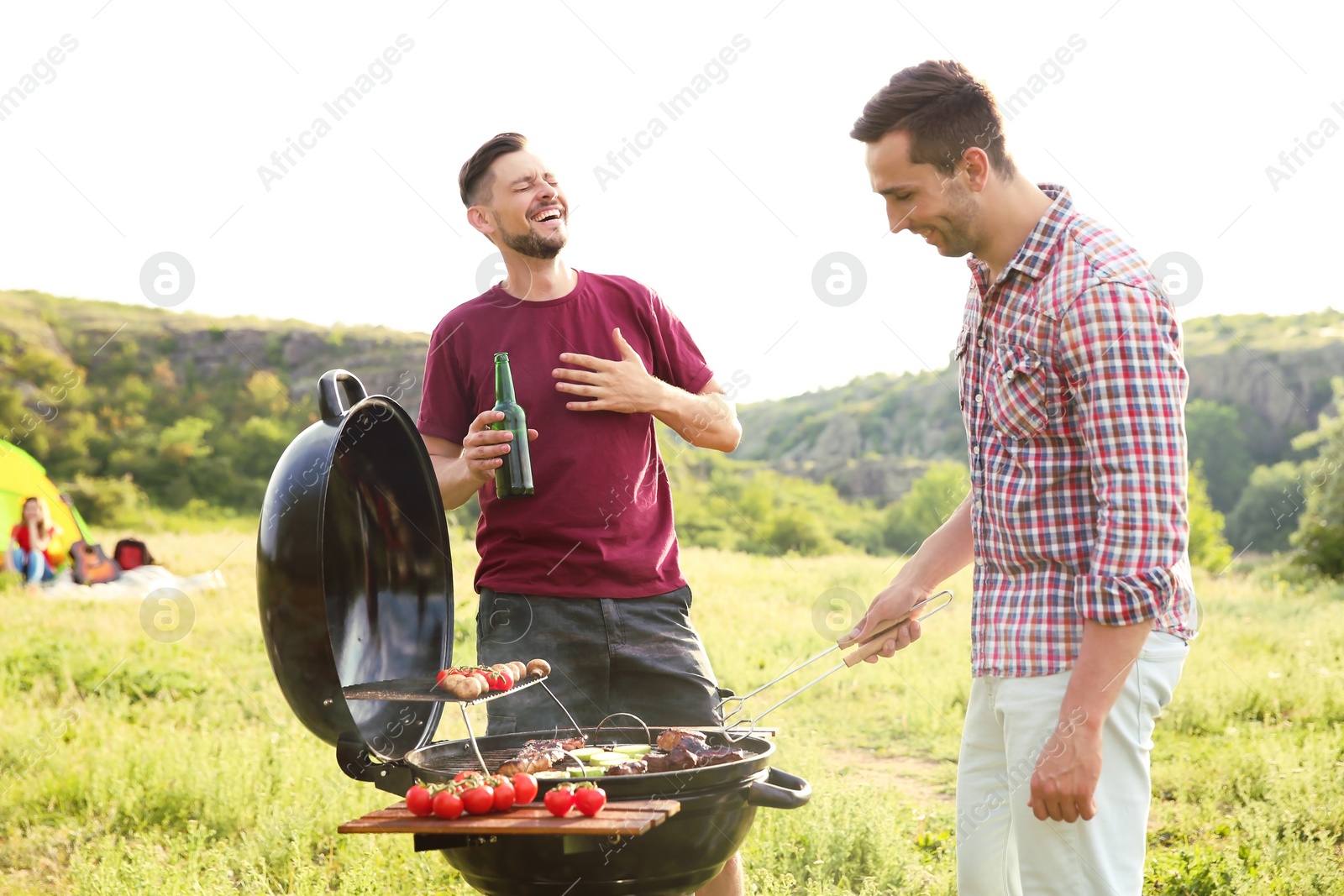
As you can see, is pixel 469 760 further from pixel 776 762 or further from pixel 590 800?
pixel 776 762

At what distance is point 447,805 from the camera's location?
2.18 m

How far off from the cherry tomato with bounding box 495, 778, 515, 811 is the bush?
2096 cm

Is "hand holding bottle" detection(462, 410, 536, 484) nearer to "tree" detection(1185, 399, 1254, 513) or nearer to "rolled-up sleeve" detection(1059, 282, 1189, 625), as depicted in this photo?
"rolled-up sleeve" detection(1059, 282, 1189, 625)

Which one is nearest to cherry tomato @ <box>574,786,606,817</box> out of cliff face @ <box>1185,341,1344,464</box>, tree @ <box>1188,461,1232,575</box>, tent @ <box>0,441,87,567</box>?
tent @ <box>0,441,87,567</box>

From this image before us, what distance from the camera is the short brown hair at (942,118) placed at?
231 centimetres

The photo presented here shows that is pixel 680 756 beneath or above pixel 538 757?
above

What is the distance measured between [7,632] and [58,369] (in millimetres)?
17620

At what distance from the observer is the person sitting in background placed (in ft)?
41.4

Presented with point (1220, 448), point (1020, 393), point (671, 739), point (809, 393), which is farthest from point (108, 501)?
point (1220, 448)

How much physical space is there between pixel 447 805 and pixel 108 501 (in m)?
21.5

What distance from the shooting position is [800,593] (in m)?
12.2

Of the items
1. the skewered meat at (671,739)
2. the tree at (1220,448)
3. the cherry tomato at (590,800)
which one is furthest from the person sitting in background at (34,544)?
the tree at (1220,448)

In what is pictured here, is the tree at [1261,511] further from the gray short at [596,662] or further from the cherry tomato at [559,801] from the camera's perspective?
the cherry tomato at [559,801]

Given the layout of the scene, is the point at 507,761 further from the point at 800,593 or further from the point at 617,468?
the point at 800,593
